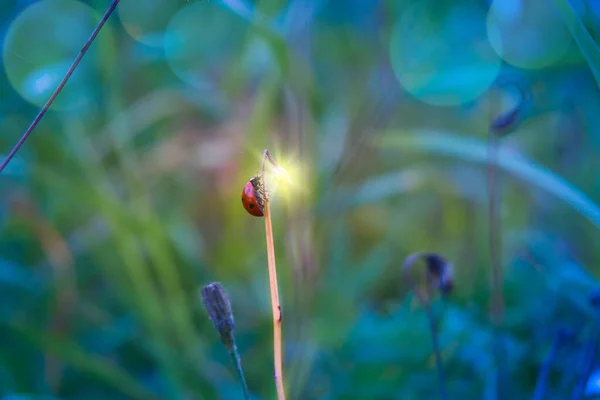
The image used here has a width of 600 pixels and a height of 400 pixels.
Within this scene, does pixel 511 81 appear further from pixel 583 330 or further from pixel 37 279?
pixel 37 279

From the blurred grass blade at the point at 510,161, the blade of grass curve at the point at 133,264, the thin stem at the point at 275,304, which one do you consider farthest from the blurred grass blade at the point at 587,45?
the blade of grass curve at the point at 133,264

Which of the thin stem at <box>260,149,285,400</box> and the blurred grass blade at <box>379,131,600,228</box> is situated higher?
the blurred grass blade at <box>379,131,600,228</box>

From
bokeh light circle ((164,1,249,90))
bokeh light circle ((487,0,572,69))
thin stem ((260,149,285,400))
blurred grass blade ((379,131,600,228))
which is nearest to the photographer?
thin stem ((260,149,285,400))

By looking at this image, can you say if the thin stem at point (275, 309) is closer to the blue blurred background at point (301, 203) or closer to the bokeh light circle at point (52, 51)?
the blue blurred background at point (301, 203)

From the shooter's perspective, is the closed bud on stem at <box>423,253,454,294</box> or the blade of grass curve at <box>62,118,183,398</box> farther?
the blade of grass curve at <box>62,118,183,398</box>

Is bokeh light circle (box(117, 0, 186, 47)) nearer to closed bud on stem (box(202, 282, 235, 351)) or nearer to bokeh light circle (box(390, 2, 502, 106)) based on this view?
bokeh light circle (box(390, 2, 502, 106))

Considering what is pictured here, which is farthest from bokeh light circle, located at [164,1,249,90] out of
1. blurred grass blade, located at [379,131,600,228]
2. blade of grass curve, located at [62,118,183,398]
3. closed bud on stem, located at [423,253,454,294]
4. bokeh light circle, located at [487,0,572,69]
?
closed bud on stem, located at [423,253,454,294]

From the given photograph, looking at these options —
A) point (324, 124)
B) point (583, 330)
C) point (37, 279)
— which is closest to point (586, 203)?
point (583, 330)

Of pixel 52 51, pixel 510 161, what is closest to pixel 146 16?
pixel 52 51
